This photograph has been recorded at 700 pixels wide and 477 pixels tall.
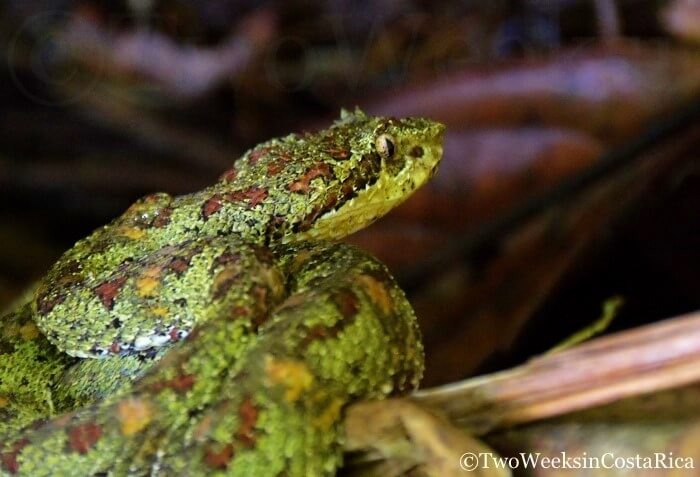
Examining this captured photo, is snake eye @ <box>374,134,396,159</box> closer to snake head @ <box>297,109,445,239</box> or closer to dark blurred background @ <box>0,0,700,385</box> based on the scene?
snake head @ <box>297,109,445,239</box>

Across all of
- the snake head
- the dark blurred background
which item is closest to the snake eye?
the snake head

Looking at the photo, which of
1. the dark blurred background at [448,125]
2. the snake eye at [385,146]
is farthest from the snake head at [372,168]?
the dark blurred background at [448,125]

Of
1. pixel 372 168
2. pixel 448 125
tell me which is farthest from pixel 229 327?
pixel 448 125

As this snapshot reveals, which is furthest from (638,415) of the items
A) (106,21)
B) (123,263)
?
(106,21)

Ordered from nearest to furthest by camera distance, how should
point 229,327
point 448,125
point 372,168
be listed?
point 229,327 < point 372,168 < point 448,125

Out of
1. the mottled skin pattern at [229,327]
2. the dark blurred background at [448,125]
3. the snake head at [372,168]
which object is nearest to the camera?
the mottled skin pattern at [229,327]

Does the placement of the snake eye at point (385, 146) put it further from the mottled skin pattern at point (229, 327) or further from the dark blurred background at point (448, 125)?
the dark blurred background at point (448, 125)

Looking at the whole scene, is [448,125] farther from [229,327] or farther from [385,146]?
[229,327]
